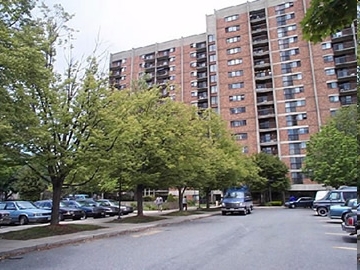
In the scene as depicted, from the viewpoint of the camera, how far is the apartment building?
55.6 meters

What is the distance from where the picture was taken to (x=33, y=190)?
43.2 m

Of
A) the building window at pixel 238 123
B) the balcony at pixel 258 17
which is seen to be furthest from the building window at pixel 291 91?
the balcony at pixel 258 17

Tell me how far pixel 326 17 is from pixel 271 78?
59.1m

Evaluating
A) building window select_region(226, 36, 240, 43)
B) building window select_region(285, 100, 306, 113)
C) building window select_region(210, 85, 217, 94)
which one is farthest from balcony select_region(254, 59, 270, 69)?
building window select_region(210, 85, 217, 94)

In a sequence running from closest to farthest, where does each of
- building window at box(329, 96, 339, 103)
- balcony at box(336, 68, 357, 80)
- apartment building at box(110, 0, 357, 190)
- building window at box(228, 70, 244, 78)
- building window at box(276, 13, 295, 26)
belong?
1. balcony at box(336, 68, 357, 80)
2. building window at box(329, 96, 339, 103)
3. apartment building at box(110, 0, 357, 190)
4. building window at box(276, 13, 295, 26)
5. building window at box(228, 70, 244, 78)

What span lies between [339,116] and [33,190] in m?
39.3

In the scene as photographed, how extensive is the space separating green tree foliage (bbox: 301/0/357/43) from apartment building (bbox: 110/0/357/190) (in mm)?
46597

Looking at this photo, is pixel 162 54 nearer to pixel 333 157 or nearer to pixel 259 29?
pixel 259 29

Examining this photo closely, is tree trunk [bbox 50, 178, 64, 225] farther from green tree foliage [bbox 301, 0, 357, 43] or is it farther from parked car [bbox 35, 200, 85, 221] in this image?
green tree foliage [bbox 301, 0, 357, 43]

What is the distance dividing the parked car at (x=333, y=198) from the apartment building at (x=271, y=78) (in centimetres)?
3186

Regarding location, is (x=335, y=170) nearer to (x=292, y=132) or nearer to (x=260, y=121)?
(x=292, y=132)

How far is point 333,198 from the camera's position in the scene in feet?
75.4

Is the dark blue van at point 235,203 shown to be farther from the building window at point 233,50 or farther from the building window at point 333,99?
the building window at point 233,50

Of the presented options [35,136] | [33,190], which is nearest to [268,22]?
[33,190]
